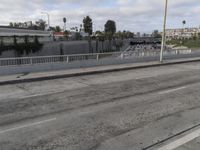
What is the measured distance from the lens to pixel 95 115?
27.5 feet

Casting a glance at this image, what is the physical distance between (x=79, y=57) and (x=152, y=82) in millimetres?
9190

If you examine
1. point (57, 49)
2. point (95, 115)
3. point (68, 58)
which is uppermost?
point (68, 58)

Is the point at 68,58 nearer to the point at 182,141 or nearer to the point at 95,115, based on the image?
the point at 95,115

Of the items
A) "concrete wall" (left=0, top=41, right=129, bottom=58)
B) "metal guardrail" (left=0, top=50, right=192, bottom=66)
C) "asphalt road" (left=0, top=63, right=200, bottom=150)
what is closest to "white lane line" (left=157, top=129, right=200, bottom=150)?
"asphalt road" (left=0, top=63, right=200, bottom=150)

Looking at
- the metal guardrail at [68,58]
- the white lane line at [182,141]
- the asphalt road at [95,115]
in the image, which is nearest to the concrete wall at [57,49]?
the metal guardrail at [68,58]

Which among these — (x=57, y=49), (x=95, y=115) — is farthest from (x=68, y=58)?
(x=57, y=49)

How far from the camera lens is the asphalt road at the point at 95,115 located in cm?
626

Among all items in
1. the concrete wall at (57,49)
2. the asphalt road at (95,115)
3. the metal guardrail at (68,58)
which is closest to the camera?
the asphalt road at (95,115)

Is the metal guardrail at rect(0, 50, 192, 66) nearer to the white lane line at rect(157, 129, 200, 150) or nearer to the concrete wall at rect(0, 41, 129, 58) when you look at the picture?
the white lane line at rect(157, 129, 200, 150)

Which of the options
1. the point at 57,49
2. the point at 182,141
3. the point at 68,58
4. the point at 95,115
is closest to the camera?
the point at 182,141

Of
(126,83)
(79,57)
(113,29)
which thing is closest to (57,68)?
(79,57)

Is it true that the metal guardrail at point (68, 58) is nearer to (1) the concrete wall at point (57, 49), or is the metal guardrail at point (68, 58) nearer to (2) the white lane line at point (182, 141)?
(2) the white lane line at point (182, 141)

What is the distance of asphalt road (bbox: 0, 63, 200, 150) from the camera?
20.5ft

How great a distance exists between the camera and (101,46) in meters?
78.8
